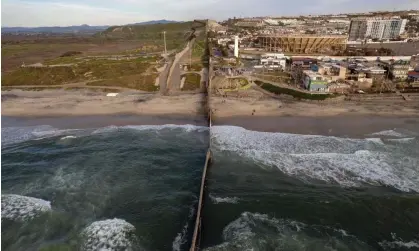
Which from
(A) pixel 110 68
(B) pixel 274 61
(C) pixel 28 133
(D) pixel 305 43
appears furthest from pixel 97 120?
(D) pixel 305 43

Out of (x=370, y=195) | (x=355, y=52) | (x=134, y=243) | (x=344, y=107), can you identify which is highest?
(x=355, y=52)

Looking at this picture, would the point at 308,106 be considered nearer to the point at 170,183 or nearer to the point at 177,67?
the point at 170,183

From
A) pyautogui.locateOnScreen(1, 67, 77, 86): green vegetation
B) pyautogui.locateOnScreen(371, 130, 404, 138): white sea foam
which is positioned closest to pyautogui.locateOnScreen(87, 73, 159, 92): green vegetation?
pyautogui.locateOnScreen(1, 67, 77, 86): green vegetation

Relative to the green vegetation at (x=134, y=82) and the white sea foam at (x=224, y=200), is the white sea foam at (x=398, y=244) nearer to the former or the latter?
the white sea foam at (x=224, y=200)

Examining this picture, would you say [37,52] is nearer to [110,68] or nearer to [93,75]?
[110,68]

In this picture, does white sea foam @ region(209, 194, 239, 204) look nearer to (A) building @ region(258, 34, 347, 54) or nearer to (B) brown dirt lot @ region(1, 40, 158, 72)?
(B) brown dirt lot @ region(1, 40, 158, 72)

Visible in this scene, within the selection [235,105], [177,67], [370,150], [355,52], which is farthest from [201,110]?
[355,52]
